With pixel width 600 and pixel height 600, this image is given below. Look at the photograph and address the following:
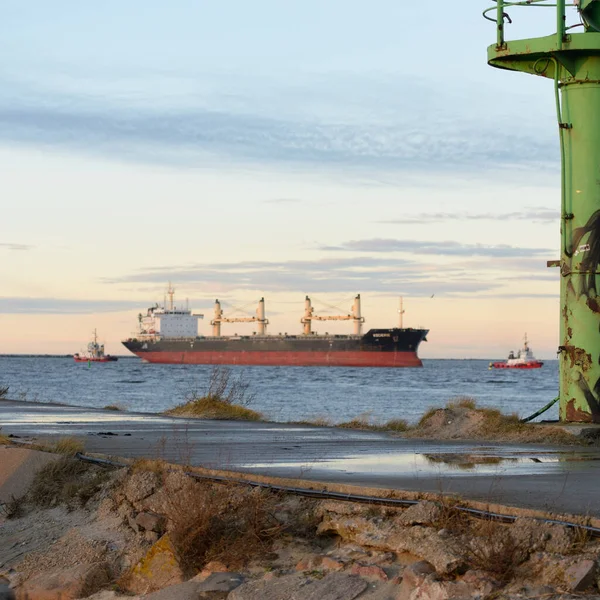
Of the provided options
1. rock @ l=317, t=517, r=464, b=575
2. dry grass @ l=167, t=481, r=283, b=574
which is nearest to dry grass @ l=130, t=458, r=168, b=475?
dry grass @ l=167, t=481, r=283, b=574

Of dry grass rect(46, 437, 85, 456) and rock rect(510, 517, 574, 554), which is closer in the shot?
rock rect(510, 517, 574, 554)

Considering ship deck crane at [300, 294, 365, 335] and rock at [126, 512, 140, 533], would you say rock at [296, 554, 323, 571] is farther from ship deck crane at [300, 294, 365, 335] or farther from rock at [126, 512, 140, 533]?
ship deck crane at [300, 294, 365, 335]

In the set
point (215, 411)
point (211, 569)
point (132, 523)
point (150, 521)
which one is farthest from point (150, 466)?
point (215, 411)

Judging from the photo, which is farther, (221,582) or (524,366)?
(524,366)

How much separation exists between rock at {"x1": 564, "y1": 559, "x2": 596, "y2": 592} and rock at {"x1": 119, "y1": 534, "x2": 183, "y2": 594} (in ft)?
8.34

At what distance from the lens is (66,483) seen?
9.62 m

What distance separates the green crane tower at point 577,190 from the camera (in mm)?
13516

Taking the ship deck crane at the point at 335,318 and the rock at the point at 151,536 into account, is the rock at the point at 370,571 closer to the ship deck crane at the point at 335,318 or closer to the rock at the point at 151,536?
the rock at the point at 151,536

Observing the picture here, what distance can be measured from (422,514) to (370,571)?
0.67 meters

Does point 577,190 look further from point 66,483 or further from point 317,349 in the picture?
point 317,349

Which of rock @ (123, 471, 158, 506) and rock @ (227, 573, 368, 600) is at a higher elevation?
rock @ (123, 471, 158, 506)

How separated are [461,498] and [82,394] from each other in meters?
46.4

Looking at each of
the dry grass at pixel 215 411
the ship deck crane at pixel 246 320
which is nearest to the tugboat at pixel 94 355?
the ship deck crane at pixel 246 320

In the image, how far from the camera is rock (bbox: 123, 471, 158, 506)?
28.1ft
